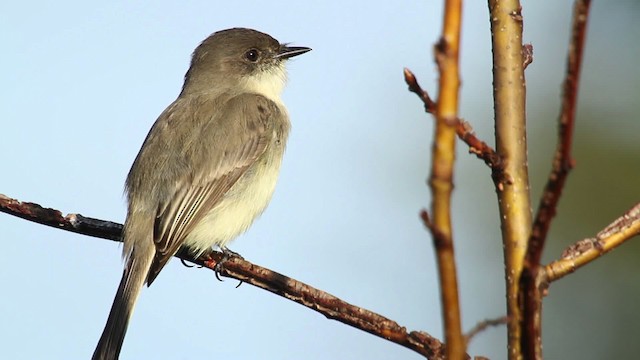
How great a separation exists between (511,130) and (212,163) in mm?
3124

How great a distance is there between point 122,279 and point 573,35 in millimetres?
3612

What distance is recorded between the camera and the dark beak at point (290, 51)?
601 cm

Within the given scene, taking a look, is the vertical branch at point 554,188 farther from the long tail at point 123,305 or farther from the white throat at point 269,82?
the white throat at point 269,82

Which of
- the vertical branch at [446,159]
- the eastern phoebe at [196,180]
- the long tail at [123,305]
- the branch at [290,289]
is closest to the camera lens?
the vertical branch at [446,159]

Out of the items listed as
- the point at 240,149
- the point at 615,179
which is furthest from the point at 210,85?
the point at 615,179

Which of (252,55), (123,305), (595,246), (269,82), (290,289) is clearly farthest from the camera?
(252,55)

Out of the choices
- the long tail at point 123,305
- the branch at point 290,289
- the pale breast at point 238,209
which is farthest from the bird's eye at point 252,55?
the branch at point 290,289

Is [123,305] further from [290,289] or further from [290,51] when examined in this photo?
[290,51]

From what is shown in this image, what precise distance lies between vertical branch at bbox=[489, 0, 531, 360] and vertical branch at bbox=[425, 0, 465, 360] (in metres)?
0.57

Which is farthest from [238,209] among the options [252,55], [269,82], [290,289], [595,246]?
[595,246]

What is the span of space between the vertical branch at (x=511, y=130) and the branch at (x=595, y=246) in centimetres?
8

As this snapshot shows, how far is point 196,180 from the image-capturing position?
15.9 feet

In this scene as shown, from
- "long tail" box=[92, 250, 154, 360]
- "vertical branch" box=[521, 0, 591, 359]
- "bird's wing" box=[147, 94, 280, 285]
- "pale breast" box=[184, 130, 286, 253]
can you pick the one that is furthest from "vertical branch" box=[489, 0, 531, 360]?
"pale breast" box=[184, 130, 286, 253]

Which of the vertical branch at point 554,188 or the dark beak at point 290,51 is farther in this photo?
the dark beak at point 290,51
